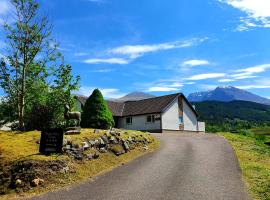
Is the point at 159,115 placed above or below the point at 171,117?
above

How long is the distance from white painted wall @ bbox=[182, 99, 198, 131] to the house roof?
635 mm

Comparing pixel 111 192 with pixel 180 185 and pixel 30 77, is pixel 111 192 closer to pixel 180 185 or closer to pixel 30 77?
pixel 180 185

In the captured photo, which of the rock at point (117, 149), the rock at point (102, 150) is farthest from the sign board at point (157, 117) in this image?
the rock at point (102, 150)

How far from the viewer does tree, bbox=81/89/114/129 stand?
3180 centimetres

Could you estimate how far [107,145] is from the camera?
22453 mm

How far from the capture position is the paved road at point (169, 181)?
573 inches

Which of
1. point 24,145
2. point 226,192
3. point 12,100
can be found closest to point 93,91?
point 12,100

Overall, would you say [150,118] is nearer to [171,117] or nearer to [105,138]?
[171,117]

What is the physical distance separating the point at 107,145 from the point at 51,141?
4950 mm

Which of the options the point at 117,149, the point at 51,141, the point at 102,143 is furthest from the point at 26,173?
the point at 117,149

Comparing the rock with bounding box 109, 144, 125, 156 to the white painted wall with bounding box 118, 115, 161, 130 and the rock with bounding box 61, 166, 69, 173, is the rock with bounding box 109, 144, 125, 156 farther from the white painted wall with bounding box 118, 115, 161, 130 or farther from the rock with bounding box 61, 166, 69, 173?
the white painted wall with bounding box 118, 115, 161, 130

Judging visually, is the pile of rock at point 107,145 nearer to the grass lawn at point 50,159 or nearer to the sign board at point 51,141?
the grass lawn at point 50,159

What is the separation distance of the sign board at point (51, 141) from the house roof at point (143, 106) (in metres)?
35.6

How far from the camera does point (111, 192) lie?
15.0 metres
